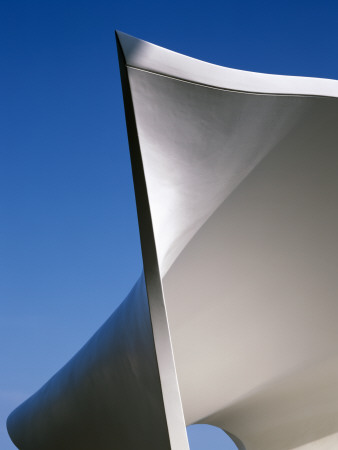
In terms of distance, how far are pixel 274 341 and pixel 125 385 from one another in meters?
2.48

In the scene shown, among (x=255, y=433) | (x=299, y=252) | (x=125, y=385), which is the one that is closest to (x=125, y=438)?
(x=125, y=385)

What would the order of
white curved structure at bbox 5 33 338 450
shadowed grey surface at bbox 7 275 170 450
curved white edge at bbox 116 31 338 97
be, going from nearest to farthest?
curved white edge at bbox 116 31 338 97
white curved structure at bbox 5 33 338 450
shadowed grey surface at bbox 7 275 170 450

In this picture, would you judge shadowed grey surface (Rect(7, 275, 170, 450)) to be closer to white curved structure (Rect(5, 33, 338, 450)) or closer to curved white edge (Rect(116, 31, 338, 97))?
white curved structure (Rect(5, 33, 338, 450))

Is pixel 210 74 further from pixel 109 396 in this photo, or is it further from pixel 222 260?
pixel 109 396

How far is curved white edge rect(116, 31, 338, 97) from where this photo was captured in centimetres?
330

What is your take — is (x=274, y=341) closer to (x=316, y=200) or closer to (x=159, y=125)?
(x=316, y=200)

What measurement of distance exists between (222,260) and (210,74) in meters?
2.67

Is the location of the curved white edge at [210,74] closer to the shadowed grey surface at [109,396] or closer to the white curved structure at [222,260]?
the white curved structure at [222,260]

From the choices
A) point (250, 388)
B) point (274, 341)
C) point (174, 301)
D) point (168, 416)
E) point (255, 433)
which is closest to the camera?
point (168, 416)

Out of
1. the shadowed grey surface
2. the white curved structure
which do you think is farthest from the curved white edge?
the shadowed grey surface

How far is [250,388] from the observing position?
27.9 feet

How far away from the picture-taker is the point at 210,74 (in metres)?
3.51

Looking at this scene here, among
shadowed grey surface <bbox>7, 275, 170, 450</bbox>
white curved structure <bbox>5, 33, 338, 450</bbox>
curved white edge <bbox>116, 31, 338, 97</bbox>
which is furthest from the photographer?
shadowed grey surface <bbox>7, 275, 170, 450</bbox>

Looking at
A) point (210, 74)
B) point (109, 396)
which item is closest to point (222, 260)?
point (109, 396)
